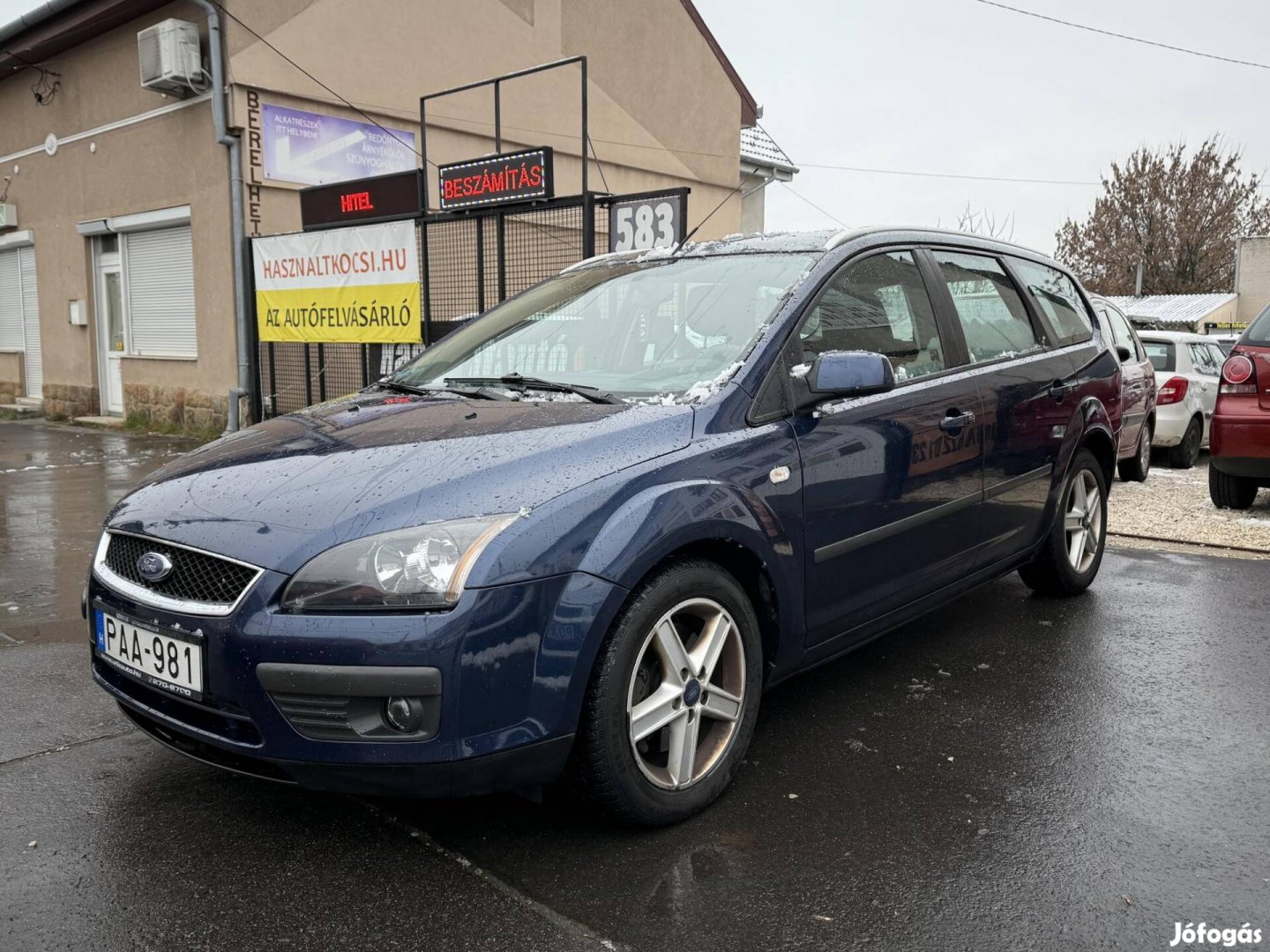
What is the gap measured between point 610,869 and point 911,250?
2.53m

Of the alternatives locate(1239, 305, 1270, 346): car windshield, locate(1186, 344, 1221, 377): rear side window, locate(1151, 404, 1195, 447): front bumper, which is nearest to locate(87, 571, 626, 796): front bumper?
locate(1239, 305, 1270, 346): car windshield

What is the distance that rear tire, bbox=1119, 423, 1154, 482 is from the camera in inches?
362

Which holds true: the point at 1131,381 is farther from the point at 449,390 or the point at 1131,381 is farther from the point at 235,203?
the point at 235,203

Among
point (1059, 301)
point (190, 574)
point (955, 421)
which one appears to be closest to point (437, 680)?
point (190, 574)

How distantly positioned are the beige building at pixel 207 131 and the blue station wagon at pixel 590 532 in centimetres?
970

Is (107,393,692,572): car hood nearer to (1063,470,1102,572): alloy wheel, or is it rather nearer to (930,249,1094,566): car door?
(930,249,1094,566): car door

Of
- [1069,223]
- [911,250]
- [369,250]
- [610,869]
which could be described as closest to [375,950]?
[610,869]

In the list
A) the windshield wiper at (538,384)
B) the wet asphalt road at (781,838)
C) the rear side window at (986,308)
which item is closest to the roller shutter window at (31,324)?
the wet asphalt road at (781,838)

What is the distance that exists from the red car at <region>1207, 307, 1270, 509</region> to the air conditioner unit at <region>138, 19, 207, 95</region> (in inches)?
433

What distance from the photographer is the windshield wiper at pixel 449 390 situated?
10.9 ft

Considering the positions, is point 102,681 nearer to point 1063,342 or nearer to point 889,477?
point 889,477

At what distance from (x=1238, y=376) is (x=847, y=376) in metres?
4.89

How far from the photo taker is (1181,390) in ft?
33.6

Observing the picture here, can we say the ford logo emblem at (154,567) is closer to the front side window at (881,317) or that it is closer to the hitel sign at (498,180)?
the front side window at (881,317)
